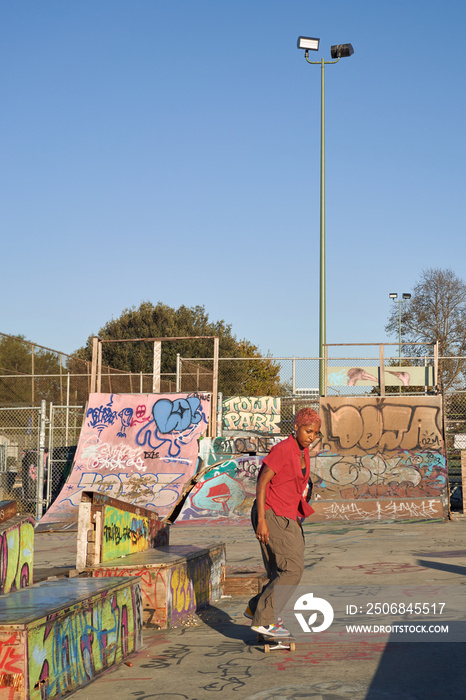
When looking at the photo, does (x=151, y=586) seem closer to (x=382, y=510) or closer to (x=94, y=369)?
(x=382, y=510)

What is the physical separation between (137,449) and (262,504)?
11.9m

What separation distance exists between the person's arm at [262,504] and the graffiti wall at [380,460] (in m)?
10.4

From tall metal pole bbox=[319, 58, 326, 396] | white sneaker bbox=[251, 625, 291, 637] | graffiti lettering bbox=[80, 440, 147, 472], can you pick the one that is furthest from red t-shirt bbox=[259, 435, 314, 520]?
tall metal pole bbox=[319, 58, 326, 396]

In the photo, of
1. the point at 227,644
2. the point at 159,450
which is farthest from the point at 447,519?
the point at 227,644

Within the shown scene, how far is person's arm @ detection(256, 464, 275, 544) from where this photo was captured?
15.9 ft

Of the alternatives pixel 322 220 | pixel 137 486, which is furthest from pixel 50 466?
pixel 322 220

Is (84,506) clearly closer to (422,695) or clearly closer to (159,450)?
(422,695)

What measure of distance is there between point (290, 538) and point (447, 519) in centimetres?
1083

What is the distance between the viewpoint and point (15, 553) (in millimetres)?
4898

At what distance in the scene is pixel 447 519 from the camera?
48.1 ft

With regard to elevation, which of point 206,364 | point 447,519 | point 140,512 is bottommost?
point 447,519

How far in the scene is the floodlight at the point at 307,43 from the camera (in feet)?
72.1

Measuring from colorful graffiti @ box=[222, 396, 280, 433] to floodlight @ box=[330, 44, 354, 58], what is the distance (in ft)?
38.8

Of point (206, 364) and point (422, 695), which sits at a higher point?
point (206, 364)
